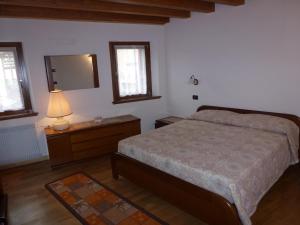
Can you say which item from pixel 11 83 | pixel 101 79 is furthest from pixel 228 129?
pixel 11 83

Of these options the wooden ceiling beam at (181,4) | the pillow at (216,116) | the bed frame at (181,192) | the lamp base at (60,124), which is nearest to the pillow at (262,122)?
the pillow at (216,116)

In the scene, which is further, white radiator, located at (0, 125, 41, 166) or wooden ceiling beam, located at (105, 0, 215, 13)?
white radiator, located at (0, 125, 41, 166)

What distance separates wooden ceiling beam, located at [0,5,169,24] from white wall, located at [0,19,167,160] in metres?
0.32

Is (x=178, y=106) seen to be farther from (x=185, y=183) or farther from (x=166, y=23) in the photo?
(x=185, y=183)

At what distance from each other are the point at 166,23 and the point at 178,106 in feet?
5.24

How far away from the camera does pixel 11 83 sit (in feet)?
11.7

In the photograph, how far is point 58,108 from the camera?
3562 millimetres

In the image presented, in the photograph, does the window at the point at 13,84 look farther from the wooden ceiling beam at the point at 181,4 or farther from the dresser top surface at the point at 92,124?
the wooden ceiling beam at the point at 181,4

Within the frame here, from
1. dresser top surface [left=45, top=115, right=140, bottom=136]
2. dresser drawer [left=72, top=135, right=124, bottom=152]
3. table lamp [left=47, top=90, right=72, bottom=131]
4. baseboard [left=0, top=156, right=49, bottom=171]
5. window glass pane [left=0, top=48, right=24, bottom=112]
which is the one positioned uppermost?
window glass pane [left=0, top=48, right=24, bottom=112]

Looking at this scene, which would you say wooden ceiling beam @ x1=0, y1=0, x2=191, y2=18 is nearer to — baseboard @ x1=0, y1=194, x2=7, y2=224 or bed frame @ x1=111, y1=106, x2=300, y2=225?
bed frame @ x1=111, y1=106, x2=300, y2=225

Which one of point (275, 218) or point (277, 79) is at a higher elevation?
point (277, 79)

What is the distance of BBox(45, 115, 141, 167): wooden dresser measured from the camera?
3508mm

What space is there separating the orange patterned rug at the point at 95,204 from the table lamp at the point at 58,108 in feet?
2.71

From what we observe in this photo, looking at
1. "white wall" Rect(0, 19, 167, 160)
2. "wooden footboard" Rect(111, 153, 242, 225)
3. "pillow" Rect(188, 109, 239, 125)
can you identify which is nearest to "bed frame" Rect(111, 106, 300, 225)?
"wooden footboard" Rect(111, 153, 242, 225)
